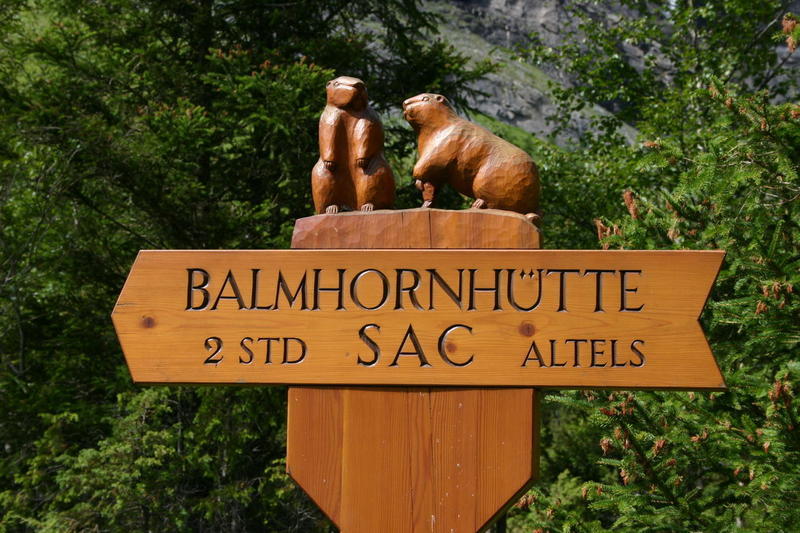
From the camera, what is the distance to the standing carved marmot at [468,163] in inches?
91.3

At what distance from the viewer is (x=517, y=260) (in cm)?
202

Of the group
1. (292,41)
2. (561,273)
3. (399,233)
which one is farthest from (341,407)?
(292,41)

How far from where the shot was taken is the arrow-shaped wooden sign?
77.7 inches

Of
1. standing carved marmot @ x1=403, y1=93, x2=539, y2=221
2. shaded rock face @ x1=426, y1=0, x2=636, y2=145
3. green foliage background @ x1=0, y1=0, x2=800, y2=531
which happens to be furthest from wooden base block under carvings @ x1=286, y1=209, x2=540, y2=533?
shaded rock face @ x1=426, y1=0, x2=636, y2=145

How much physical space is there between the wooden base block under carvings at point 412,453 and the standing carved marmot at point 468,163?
589 millimetres

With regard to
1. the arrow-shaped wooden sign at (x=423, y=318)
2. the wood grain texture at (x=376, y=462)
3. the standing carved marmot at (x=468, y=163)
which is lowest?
the wood grain texture at (x=376, y=462)

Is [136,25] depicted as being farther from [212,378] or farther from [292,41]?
[212,378]

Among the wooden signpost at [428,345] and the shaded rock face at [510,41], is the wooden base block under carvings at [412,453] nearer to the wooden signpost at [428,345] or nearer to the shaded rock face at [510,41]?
the wooden signpost at [428,345]

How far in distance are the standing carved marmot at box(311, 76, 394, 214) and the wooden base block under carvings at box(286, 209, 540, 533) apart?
2.08ft

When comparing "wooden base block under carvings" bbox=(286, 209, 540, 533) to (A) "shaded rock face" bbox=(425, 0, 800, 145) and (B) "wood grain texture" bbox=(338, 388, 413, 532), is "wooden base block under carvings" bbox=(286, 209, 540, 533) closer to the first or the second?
Answer: (B) "wood grain texture" bbox=(338, 388, 413, 532)

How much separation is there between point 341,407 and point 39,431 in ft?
24.6

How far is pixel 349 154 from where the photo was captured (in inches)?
97.1

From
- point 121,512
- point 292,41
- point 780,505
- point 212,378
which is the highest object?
point 212,378

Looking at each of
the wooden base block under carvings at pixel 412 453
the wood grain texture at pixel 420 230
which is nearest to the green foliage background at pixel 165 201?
the wood grain texture at pixel 420 230
